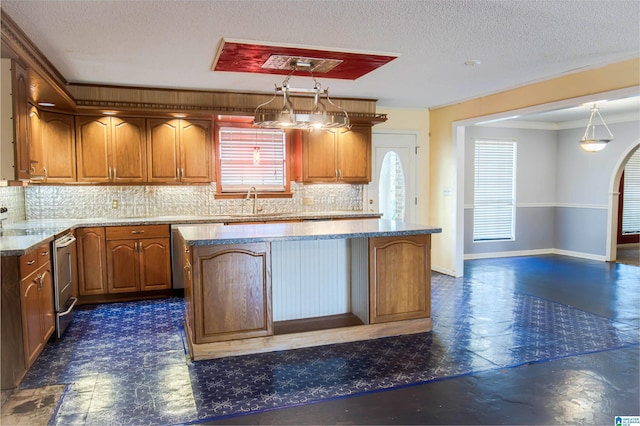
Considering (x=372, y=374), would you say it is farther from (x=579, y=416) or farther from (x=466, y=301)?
(x=466, y=301)

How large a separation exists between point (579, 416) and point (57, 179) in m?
5.38

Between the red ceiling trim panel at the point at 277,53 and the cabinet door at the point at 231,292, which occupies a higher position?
the red ceiling trim panel at the point at 277,53

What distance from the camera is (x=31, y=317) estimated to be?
3.19 m

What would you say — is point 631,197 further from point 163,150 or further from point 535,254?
point 163,150

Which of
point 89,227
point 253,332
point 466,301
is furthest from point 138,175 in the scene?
point 466,301

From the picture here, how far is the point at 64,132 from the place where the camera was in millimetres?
5172

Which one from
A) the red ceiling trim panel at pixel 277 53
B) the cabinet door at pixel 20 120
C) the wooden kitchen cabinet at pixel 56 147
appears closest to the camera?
the cabinet door at pixel 20 120

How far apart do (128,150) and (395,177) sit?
3.77 m

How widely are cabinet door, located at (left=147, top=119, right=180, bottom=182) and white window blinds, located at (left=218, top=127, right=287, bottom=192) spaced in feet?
1.95

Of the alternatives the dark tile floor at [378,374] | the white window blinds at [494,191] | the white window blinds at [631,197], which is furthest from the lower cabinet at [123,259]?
the white window blinds at [631,197]

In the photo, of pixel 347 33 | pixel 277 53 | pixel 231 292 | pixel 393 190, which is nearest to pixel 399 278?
pixel 231 292

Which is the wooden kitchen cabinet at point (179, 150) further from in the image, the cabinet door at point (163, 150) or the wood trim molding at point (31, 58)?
the wood trim molding at point (31, 58)

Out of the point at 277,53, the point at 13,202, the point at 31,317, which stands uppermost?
the point at 277,53

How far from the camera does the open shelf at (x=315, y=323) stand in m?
3.80
